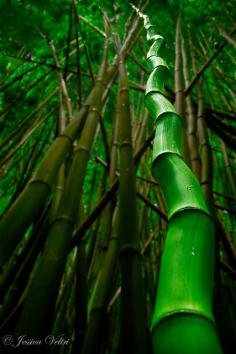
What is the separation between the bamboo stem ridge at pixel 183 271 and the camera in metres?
0.22

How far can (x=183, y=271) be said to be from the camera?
0.23m

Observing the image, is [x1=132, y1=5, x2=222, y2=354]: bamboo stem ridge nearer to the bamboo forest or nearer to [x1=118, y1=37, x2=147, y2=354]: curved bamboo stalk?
the bamboo forest

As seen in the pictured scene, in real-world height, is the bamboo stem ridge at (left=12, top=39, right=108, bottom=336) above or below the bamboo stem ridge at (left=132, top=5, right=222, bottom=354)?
above

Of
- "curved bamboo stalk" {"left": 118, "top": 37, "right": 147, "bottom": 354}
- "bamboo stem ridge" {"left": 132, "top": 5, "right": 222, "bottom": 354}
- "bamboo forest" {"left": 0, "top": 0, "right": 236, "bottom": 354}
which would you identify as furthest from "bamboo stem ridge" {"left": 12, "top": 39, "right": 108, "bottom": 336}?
"bamboo stem ridge" {"left": 132, "top": 5, "right": 222, "bottom": 354}

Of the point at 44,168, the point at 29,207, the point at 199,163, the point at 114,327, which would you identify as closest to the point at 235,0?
the point at 199,163

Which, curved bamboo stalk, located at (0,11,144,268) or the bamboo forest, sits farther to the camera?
curved bamboo stalk, located at (0,11,144,268)

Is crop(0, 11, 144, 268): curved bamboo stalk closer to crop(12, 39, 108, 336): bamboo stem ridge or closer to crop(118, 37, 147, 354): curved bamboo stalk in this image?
crop(12, 39, 108, 336): bamboo stem ridge

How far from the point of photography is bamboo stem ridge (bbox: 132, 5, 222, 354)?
22 cm

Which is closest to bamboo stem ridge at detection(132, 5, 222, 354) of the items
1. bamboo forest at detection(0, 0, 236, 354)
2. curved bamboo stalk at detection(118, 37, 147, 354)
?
bamboo forest at detection(0, 0, 236, 354)

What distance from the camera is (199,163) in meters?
1.03

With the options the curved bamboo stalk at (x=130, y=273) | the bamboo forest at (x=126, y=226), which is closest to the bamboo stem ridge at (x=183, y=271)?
the bamboo forest at (x=126, y=226)

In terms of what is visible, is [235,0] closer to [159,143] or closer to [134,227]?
[134,227]

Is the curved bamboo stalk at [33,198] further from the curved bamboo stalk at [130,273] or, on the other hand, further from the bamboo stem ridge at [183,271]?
the bamboo stem ridge at [183,271]

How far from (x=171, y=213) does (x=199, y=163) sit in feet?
2.60
